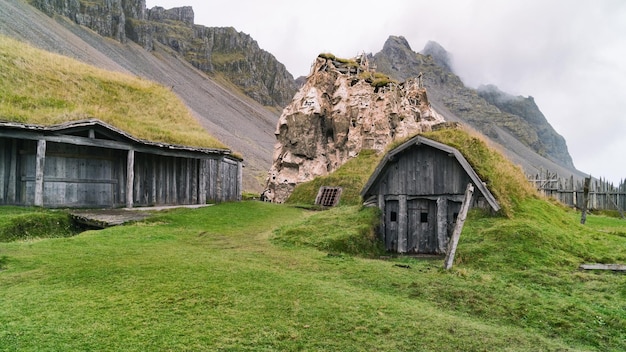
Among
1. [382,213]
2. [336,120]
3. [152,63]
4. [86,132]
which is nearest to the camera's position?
[382,213]

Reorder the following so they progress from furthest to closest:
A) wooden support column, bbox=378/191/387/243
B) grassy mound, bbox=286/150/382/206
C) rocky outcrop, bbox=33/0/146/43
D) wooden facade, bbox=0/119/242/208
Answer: rocky outcrop, bbox=33/0/146/43 → grassy mound, bbox=286/150/382/206 → wooden facade, bbox=0/119/242/208 → wooden support column, bbox=378/191/387/243

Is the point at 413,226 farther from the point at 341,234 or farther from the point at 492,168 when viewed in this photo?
the point at 492,168

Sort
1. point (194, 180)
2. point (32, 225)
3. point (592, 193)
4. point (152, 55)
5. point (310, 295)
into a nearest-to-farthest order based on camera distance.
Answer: point (310, 295) < point (32, 225) < point (194, 180) < point (592, 193) < point (152, 55)

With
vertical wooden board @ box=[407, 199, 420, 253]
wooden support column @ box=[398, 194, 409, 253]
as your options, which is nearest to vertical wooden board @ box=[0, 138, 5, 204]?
wooden support column @ box=[398, 194, 409, 253]

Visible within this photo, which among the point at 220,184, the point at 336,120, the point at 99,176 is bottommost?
the point at 220,184

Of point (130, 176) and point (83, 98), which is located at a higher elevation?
point (83, 98)

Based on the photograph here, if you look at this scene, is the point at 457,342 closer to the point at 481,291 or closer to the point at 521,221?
the point at 481,291

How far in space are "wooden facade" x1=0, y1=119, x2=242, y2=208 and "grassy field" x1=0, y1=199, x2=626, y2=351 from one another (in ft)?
24.1

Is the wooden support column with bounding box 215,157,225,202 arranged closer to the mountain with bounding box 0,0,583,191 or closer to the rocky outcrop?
the mountain with bounding box 0,0,583,191

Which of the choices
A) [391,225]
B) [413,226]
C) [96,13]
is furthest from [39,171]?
[96,13]

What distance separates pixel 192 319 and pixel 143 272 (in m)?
3.09

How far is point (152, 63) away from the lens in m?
142

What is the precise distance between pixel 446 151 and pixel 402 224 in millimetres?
3277

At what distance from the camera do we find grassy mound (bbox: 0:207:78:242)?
519 inches
